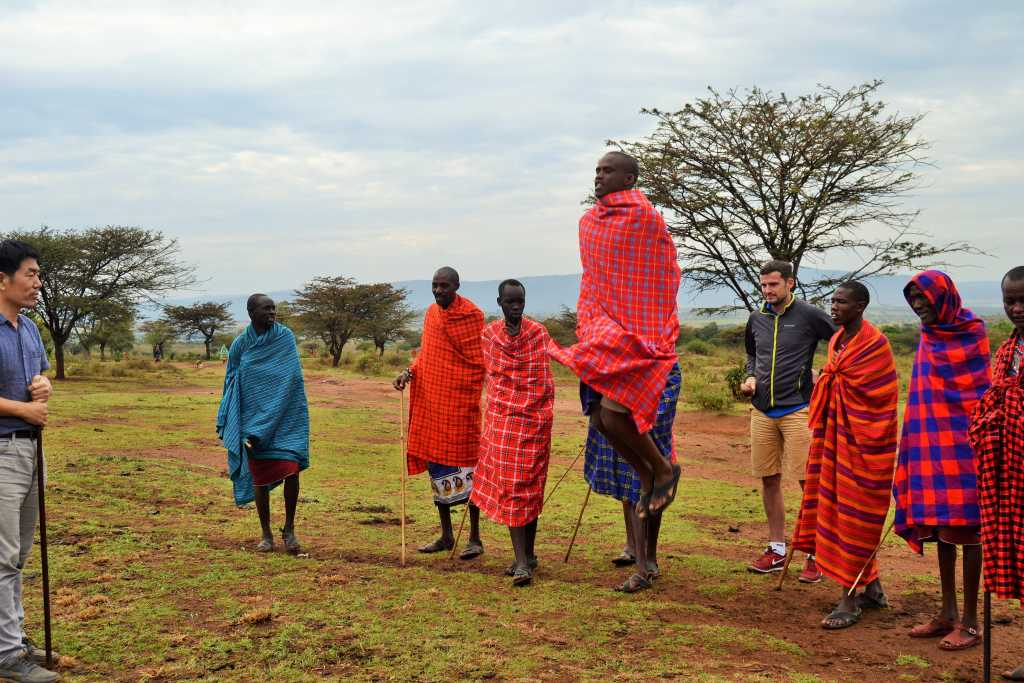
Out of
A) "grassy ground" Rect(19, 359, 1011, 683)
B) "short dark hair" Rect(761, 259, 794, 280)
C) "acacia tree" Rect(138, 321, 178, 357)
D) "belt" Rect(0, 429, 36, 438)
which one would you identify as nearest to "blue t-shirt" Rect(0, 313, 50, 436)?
"belt" Rect(0, 429, 36, 438)

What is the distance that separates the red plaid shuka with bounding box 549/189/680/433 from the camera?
16.5ft

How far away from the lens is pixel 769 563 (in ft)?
21.3

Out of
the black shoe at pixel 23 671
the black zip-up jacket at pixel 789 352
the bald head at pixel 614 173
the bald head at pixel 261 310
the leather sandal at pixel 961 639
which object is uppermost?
the bald head at pixel 614 173

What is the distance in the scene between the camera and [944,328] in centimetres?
505

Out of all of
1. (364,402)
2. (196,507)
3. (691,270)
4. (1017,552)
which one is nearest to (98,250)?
(364,402)

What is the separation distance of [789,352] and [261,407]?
433 centimetres

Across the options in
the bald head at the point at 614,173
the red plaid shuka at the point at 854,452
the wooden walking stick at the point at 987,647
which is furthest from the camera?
the red plaid shuka at the point at 854,452

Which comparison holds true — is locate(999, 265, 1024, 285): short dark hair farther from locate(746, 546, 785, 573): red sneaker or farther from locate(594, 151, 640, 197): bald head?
locate(746, 546, 785, 573): red sneaker

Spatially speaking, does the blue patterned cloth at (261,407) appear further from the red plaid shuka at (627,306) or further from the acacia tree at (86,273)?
the acacia tree at (86,273)

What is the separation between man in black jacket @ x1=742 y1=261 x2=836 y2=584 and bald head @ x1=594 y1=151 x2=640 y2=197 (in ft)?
5.64

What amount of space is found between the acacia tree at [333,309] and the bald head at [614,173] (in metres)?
41.1

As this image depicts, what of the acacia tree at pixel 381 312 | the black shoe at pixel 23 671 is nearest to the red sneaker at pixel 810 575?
the black shoe at pixel 23 671

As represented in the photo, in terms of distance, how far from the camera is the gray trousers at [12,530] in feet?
14.0

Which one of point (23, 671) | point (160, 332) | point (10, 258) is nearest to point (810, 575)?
point (23, 671)
